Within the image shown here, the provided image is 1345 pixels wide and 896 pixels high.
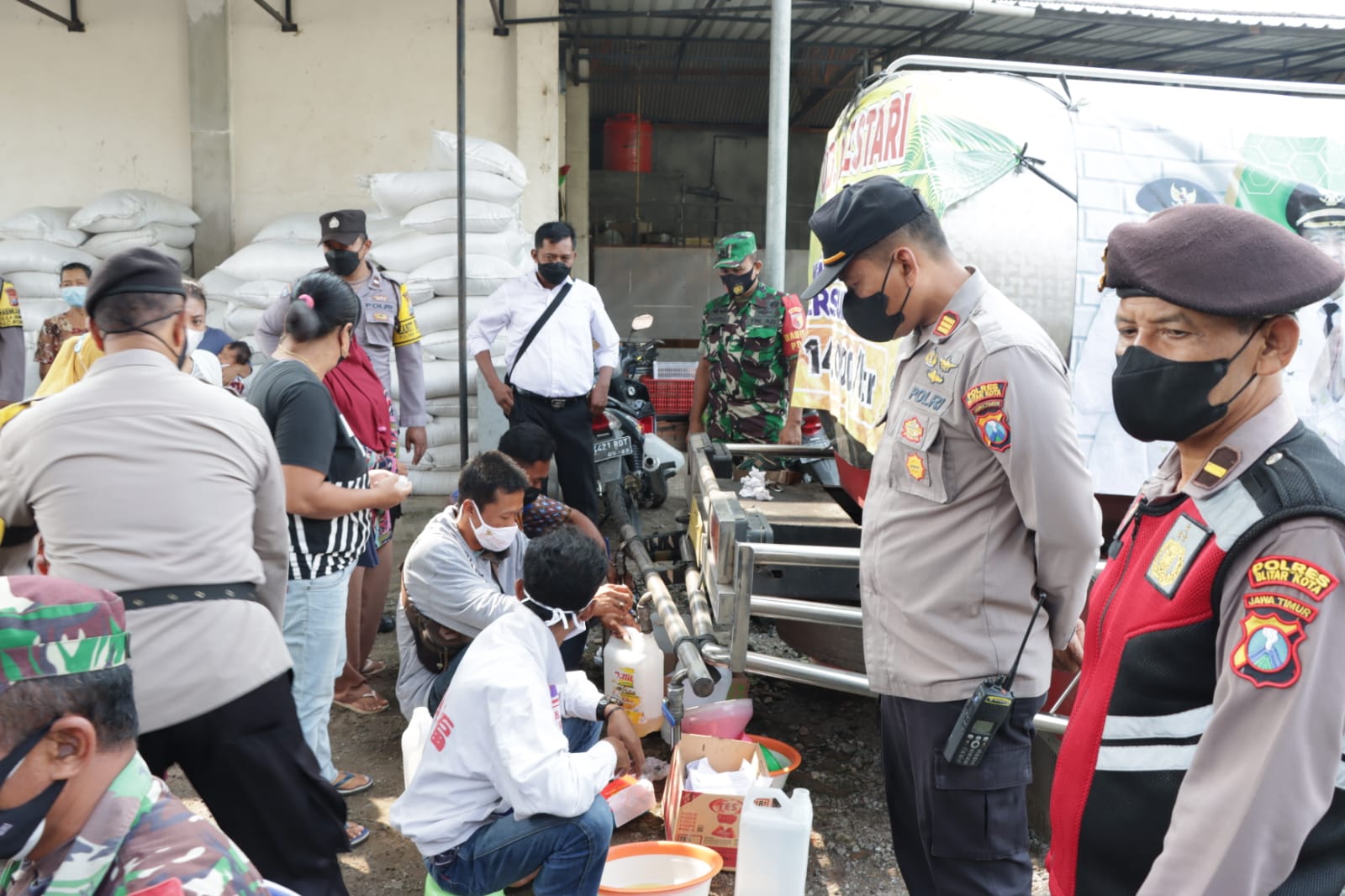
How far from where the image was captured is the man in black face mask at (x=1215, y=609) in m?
1.12

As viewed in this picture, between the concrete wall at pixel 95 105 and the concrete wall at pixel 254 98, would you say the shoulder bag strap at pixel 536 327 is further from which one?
the concrete wall at pixel 95 105

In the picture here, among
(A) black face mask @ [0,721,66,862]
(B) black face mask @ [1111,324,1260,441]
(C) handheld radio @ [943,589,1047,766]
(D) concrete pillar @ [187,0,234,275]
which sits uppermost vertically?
(D) concrete pillar @ [187,0,234,275]

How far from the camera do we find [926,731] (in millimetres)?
2006

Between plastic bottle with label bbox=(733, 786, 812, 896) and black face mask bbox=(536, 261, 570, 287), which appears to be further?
black face mask bbox=(536, 261, 570, 287)

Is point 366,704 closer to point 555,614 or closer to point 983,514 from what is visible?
point 555,614

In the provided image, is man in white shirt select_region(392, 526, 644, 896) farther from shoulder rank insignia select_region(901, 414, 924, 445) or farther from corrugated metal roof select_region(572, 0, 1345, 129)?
corrugated metal roof select_region(572, 0, 1345, 129)

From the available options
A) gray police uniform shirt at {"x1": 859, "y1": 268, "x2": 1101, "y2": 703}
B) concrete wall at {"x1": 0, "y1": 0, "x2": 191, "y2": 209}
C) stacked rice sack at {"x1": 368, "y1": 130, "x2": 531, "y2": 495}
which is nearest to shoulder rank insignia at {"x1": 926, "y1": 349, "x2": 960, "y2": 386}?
gray police uniform shirt at {"x1": 859, "y1": 268, "x2": 1101, "y2": 703}

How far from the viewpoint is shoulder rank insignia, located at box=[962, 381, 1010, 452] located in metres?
1.92

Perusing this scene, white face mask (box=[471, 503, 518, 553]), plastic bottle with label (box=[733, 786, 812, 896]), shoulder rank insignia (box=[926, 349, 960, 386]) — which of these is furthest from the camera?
white face mask (box=[471, 503, 518, 553])

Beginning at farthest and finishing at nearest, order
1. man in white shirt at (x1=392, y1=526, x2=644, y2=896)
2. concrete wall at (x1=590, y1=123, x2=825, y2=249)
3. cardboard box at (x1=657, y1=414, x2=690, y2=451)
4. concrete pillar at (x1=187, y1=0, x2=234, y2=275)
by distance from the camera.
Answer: concrete wall at (x1=590, y1=123, x2=825, y2=249) → concrete pillar at (x1=187, y1=0, x2=234, y2=275) → cardboard box at (x1=657, y1=414, x2=690, y2=451) → man in white shirt at (x1=392, y1=526, x2=644, y2=896)

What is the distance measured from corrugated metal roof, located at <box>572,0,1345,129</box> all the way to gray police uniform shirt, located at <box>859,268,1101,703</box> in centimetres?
664

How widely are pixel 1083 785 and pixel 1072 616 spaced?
687 millimetres

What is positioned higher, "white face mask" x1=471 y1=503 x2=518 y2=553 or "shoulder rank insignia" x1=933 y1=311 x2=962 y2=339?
"shoulder rank insignia" x1=933 y1=311 x2=962 y2=339

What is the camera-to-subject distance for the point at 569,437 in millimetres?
5254
